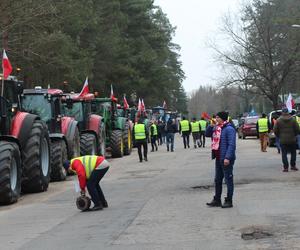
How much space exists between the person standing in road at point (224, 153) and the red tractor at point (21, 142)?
4504 millimetres

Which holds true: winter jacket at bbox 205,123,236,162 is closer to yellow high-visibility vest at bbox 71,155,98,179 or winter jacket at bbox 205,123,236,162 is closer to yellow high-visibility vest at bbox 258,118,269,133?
yellow high-visibility vest at bbox 71,155,98,179

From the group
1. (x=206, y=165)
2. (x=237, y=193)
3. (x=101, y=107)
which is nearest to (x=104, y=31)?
(x=101, y=107)

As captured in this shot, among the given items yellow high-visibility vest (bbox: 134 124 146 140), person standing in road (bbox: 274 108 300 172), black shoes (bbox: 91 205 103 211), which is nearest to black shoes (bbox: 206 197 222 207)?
black shoes (bbox: 91 205 103 211)

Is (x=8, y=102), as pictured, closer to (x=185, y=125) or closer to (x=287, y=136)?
(x=287, y=136)

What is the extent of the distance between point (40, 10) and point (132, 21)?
40.8 metres

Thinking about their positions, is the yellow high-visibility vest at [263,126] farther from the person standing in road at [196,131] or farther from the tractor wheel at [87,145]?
the tractor wheel at [87,145]

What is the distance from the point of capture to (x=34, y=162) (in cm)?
1495

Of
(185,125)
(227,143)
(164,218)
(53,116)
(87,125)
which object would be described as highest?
(53,116)

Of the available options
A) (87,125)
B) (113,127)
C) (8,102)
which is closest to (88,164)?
(8,102)

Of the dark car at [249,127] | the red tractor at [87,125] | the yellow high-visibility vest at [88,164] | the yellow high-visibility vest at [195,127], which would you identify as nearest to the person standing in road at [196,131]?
the yellow high-visibility vest at [195,127]

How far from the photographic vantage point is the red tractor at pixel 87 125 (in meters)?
23.0

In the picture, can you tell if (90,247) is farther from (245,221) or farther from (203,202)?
(203,202)

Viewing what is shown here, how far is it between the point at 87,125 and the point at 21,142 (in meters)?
10.0

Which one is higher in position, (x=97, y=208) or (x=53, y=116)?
(x=53, y=116)
